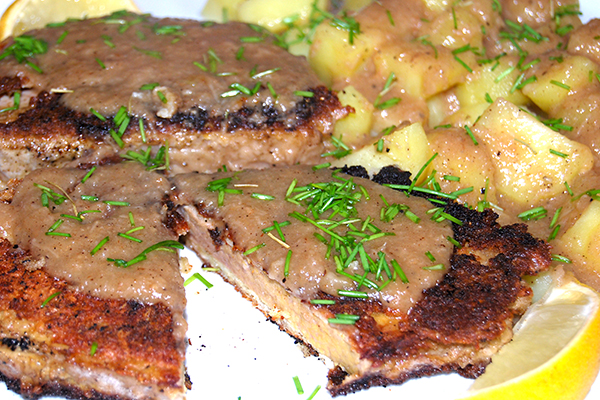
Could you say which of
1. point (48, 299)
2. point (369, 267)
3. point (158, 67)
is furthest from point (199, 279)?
point (158, 67)

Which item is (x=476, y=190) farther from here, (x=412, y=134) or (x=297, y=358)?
(x=297, y=358)

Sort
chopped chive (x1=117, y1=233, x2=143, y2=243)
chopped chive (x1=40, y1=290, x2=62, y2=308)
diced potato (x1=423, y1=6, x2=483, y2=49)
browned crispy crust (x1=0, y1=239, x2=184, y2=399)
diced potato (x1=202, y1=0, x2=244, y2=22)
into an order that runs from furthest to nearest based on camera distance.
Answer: diced potato (x1=202, y1=0, x2=244, y2=22) < diced potato (x1=423, y1=6, x2=483, y2=49) < chopped chive (x1=117, y1=233, x2=143, y2=243) < chopped chive (x1=40, y1=290, x2=62, y2=308) < browned crispy crust (x1=0, y1=239, x2=184, y2=399)

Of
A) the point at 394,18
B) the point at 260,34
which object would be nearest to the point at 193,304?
the point at 260,34

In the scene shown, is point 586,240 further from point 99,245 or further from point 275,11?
point 275,11

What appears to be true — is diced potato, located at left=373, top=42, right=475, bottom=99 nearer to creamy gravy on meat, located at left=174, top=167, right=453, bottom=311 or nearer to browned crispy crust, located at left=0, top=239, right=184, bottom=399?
creamy gravy on meat, located at left=174, top=167, right=453, bottom=311

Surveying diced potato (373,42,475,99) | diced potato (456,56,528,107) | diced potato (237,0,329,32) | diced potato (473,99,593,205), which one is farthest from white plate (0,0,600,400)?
diced potato (237,0,329,32)

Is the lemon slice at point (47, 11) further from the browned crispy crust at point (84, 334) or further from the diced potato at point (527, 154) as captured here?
the diced potato at point (527, 154)
